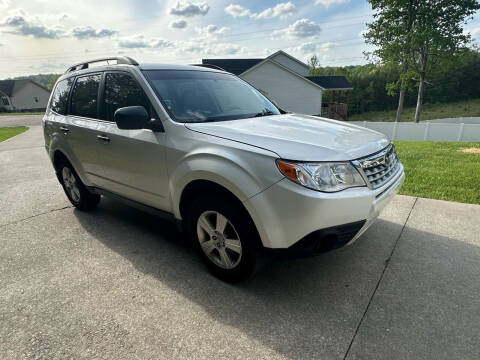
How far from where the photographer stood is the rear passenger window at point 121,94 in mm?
2960

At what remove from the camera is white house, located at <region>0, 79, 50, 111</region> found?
59.7 m

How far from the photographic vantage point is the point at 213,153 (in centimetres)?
237

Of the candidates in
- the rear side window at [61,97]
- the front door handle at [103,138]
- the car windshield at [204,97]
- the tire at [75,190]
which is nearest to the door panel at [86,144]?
the front door handle at [103,138]

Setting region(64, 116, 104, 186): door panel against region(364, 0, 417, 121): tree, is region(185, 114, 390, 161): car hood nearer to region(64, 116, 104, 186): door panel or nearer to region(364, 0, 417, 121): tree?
region(64, 116, 104, 186): door panel

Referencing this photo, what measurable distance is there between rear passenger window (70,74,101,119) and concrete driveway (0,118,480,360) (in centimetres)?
148

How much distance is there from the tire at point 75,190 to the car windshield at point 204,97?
209 cm

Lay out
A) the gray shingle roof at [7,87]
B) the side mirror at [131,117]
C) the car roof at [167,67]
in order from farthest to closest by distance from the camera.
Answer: the gray shingle roof at [7,87]
the car roof at [167,67]
the side mirror at [131,117]

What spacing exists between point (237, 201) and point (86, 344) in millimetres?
1424

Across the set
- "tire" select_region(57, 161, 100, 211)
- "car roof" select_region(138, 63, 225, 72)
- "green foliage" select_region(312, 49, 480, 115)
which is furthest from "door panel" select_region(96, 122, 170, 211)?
"green foliage" select_region(312, 49, 480, 115)

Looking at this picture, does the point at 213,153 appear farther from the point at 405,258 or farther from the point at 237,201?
the point at 405,258

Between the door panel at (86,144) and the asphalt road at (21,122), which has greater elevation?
the door panel at (86,144)

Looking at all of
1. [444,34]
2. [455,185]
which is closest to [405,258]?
[455,185]

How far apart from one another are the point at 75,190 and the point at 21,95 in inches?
2854

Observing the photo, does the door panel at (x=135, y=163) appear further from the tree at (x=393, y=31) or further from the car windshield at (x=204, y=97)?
the tree at (x=393, y=31)
